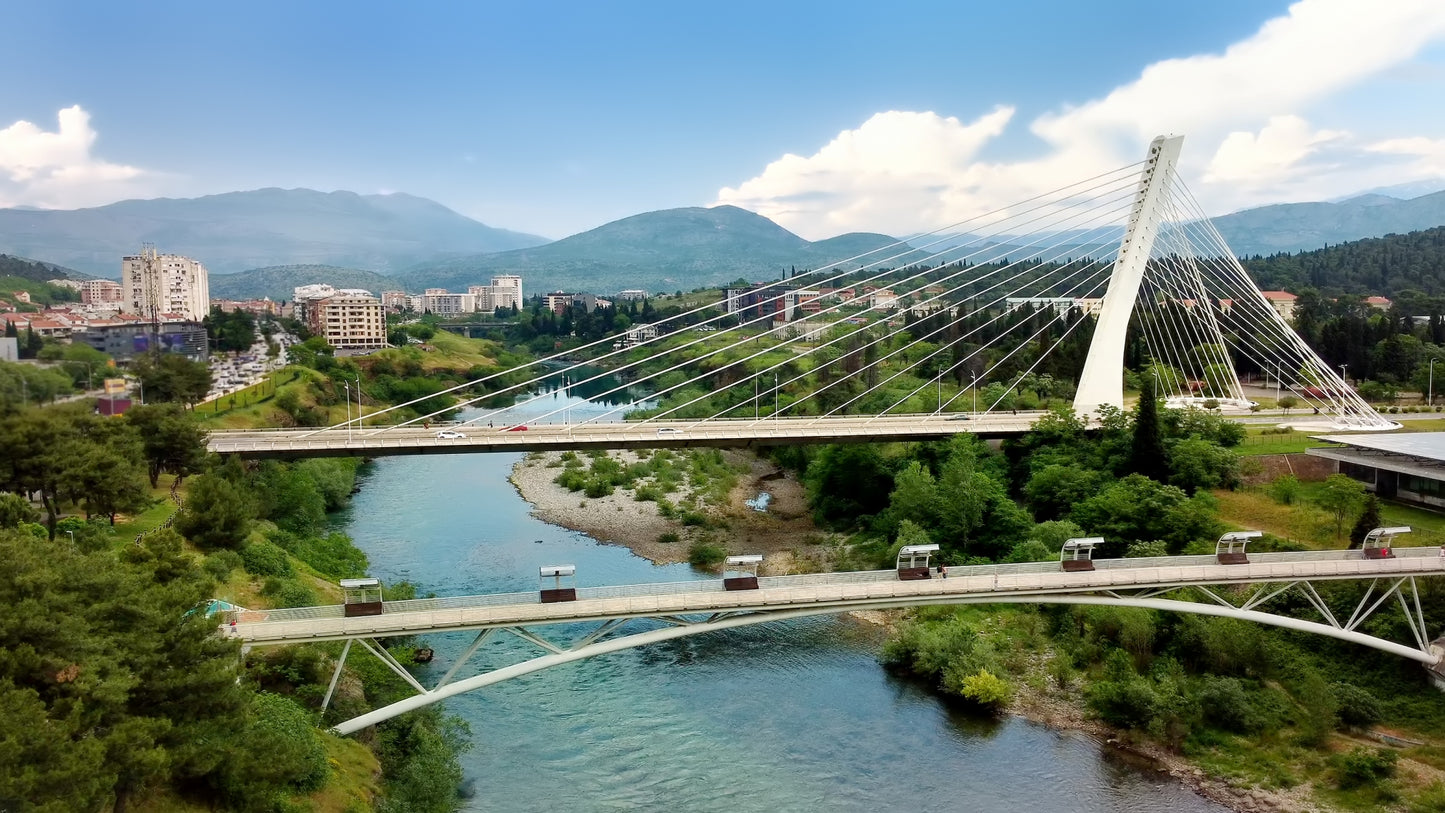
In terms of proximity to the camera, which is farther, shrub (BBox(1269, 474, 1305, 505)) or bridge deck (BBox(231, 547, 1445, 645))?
shrub (BBox(1269, 474, 1305, 505))

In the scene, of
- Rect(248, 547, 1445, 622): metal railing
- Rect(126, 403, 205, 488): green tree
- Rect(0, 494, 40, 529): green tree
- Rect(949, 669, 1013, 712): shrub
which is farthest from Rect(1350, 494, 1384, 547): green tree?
Rect(126, 403, 205, 488): green tree

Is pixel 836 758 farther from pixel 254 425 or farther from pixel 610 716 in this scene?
pixel 254 425

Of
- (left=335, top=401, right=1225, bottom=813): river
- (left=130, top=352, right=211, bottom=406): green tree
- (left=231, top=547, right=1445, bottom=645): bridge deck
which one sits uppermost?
(left=130, top=352, right=211, bottom=406): green tree

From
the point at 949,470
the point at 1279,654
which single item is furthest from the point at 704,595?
the point at 949,470

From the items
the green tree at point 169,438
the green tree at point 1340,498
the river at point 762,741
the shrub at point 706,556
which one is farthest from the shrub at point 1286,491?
the green tree at point 169,438

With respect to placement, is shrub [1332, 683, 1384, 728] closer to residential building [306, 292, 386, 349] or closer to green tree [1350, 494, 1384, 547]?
green tree [1350, 494, 1384, 547]

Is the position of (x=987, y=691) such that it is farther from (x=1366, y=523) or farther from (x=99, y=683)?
(x=99, y=683)

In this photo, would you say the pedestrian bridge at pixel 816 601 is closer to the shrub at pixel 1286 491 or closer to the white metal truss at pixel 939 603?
the white metal truss at pixel 939 603
